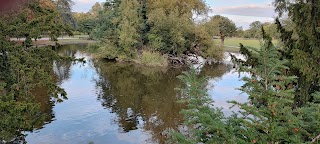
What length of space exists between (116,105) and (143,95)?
313cm

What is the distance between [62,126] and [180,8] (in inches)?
1076

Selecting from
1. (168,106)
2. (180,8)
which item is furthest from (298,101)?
(180,8)

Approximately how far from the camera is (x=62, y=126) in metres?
15.4

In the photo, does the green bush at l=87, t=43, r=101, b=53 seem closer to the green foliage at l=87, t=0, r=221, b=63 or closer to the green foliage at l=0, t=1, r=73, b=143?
the green foliage at l=87, t=0, r=221, b=63

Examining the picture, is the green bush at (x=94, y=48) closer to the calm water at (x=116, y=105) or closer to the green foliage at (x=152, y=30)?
the green foliage at (x=152, y=30)

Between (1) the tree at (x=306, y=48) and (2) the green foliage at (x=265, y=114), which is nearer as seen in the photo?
(2) the green foliage at (x=265, y=114)

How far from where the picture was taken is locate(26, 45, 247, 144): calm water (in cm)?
1457

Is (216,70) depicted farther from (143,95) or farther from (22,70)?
(22,70)

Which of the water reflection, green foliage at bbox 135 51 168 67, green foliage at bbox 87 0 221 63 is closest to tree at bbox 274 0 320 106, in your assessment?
the water reflection

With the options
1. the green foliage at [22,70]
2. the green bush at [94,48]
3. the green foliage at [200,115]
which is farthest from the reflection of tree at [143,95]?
the green foliage at [200,115]

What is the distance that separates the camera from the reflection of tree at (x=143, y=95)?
54.2 ft

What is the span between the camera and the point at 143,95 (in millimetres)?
22062

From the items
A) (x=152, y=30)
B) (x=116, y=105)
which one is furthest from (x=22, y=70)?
(x=152, y=30)

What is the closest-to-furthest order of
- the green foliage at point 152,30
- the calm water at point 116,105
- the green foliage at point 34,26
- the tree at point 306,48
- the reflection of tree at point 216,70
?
the tree at point 306,48 → the green foliage at point 34,26 → the calm water at point 116,105 → the reflection of tree at point 216,70 → the green foliage at point 152,30
